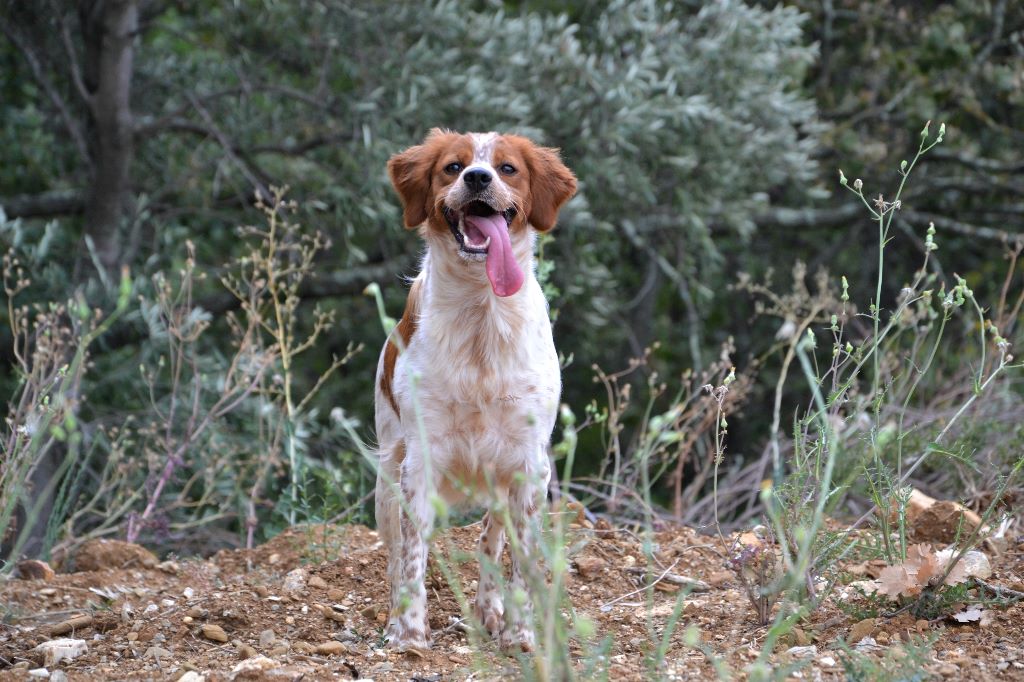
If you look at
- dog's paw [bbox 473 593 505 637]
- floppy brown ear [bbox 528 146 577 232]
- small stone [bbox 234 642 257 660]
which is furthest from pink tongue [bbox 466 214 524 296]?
small stone [bbox 234 642 257 660]

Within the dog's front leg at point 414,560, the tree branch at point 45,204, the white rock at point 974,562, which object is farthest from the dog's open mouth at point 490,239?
the tree branch at point 45,204

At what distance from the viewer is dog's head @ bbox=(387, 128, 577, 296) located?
4203 mm

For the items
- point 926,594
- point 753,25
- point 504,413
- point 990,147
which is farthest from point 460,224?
point 990,147

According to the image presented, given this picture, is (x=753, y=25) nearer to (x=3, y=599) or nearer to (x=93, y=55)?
(x=93, y=55)

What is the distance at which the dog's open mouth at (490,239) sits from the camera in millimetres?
4141

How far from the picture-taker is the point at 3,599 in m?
4.33

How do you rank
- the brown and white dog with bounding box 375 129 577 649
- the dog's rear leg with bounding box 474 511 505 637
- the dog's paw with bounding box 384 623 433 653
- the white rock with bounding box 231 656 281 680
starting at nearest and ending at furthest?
the white rock with bounding box 231 656 281 680 < the dog's paw with bounding box 384 623 433 653 < the brown and white dog with bounding box 375 129 577 649 < the dog's rear leg with bounding box 474 511 505 637

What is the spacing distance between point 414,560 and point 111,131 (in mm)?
4775

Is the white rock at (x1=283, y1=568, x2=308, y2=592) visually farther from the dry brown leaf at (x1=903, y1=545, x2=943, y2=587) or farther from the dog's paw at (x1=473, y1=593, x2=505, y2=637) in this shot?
the dry brown leaf at (x1=903, y1=545, x2=943, y2=587)

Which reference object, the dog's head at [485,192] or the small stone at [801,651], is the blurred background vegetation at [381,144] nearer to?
the dog's head at [485,192]

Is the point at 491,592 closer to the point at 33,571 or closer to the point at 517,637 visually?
the point at 517,637

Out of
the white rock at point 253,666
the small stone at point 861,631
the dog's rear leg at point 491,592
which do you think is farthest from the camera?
the dog's rear leg at point 491,592

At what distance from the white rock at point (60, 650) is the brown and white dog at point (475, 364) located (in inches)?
36.3

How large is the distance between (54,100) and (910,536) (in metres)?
6.01
